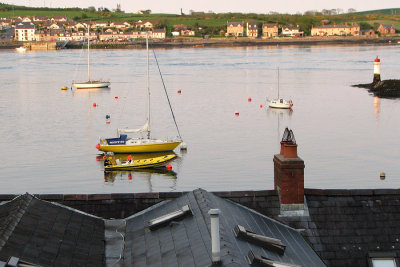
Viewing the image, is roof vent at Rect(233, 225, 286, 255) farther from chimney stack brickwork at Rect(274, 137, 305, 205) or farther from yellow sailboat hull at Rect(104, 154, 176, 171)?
yellow sailboat hull at Rect(104, 154, 176, 171)

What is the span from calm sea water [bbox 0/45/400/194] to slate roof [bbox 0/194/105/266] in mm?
21207

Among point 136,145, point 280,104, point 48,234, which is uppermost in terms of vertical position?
point 48,234

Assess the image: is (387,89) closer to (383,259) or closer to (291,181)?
(291,181)

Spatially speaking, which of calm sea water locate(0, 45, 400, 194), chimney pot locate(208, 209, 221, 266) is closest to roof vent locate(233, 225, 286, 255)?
chimney pot locate(208, 209, 221, 266)

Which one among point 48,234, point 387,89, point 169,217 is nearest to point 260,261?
point 169,217

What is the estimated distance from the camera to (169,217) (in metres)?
11.7

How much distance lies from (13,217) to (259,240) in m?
3.88

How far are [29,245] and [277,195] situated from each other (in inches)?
197

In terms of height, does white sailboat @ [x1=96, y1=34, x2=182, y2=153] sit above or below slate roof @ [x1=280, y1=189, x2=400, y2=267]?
below

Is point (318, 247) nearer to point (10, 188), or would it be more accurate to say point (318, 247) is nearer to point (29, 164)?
point (10, 188)

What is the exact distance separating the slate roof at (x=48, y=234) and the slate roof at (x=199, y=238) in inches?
Result: 23.1

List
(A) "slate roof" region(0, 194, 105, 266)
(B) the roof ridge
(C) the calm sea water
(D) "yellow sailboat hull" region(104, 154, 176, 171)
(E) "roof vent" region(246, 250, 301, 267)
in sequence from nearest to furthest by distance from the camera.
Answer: (E) "roof vent" region(246, 250, 301, 267), (A) "slate roof" region(0, 194, 105, 266), (B) the roof ridge, (C) the calm sea water, (D) "yellow sailboat hull" region(104, 154, 176, 171)

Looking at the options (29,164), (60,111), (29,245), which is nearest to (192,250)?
(29,245)

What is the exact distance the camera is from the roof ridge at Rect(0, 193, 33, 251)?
10.3 meters
